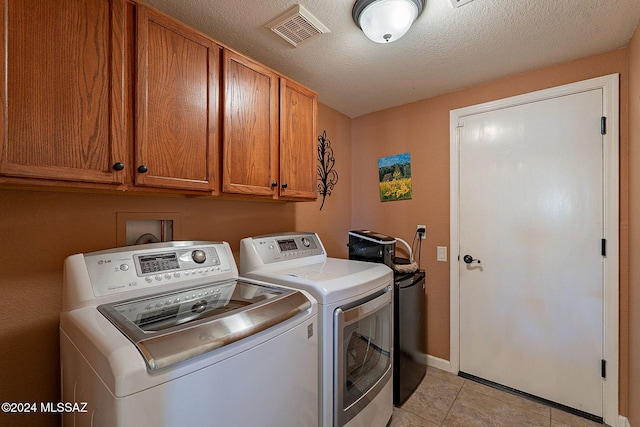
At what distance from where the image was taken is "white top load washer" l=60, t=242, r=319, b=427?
2.34 ft

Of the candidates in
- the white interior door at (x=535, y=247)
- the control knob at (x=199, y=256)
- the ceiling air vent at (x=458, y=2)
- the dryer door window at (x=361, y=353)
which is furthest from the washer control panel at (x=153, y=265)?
the white interior door at (x=535, y=247)

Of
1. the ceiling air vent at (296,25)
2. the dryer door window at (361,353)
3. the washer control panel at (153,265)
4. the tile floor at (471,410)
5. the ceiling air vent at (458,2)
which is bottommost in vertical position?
the tile floor at (471,410)

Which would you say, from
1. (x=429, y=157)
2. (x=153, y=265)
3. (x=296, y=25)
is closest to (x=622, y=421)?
(x=429, y=157)

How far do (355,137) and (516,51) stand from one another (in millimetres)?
1506

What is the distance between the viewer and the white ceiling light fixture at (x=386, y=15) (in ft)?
4.24

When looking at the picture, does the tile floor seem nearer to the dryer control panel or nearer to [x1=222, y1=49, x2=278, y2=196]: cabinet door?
Result: the dryer control panel

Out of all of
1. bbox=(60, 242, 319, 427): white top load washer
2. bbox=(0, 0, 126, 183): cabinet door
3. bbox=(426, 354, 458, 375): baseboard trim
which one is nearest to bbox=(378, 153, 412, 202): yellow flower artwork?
Answer: bbox=(426, 354, 458, 375): baseboard trim

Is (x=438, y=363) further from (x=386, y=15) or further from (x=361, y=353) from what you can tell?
(x=386, y=15)

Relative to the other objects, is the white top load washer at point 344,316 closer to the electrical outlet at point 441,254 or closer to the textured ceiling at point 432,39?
the electrical outlet at point 441,254

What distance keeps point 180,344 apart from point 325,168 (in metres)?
2.09

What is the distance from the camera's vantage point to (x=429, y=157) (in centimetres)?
245

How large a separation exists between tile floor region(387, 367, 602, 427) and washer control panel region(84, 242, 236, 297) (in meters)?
1.52

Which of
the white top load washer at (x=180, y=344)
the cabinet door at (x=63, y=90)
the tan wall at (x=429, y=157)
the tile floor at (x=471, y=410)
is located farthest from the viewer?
the tan wall at (x=429, y=157)

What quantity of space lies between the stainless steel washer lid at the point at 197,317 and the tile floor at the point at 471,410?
1353 millimetres
